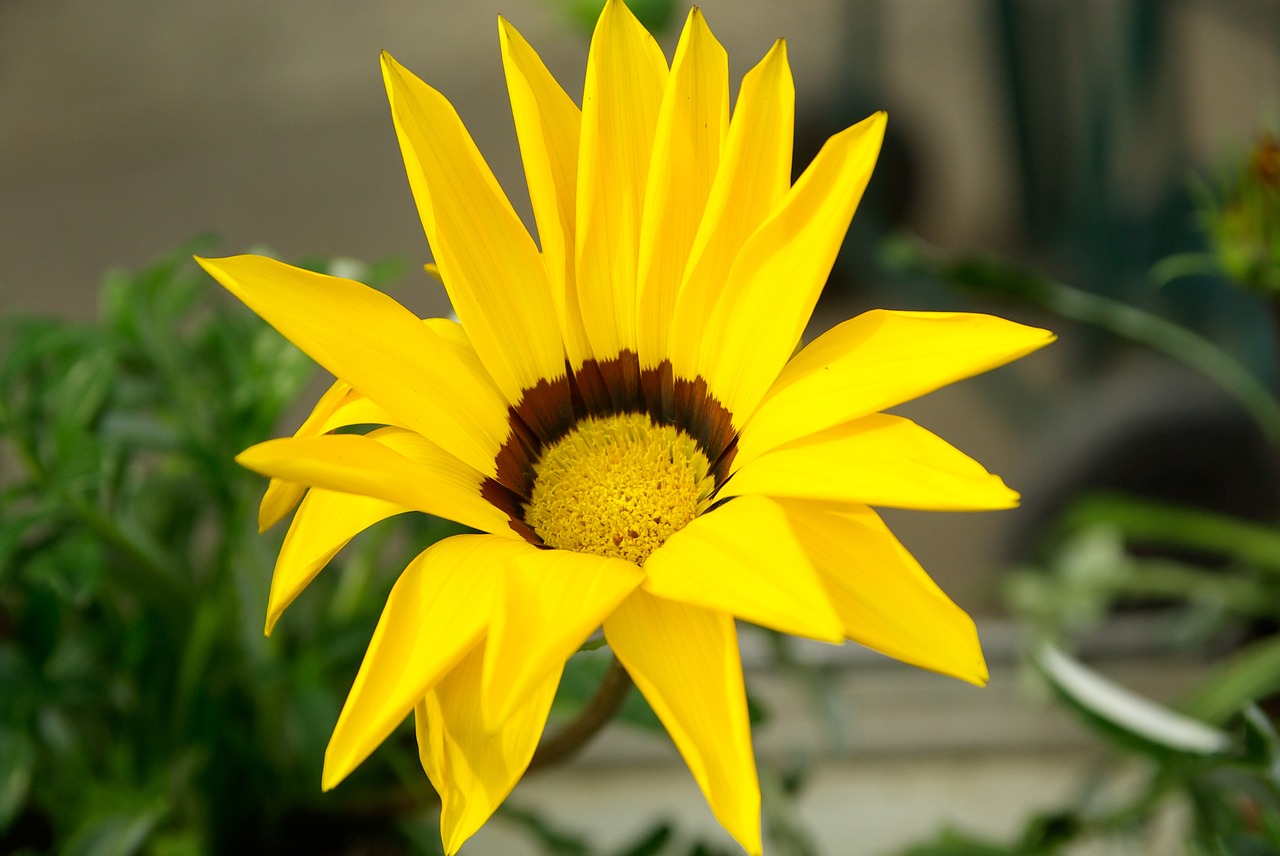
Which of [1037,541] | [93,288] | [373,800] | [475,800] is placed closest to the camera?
[475,800]

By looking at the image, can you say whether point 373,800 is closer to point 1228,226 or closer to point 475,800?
point 475,800

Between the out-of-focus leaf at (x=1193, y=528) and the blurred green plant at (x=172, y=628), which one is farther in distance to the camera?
the out-of-focus leaf at (x=1193, y=528)

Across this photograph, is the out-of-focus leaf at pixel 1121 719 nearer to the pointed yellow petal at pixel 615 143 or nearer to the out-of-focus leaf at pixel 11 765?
the pointed yellow petal at pixel 615 143

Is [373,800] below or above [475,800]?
below

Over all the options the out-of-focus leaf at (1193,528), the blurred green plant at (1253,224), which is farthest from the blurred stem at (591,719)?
the out-of-focus leaf at (1193,528)

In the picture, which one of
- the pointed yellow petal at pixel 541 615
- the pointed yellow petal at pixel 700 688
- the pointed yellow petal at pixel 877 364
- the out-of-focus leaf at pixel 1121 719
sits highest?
the pointed yellow petal at pixel 877 364

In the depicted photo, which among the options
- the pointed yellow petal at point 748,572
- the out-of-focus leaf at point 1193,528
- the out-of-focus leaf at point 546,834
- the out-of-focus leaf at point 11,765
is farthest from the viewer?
the out-of-focus leaf at point 1193,528

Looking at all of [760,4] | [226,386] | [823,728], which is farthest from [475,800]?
[760,4]
